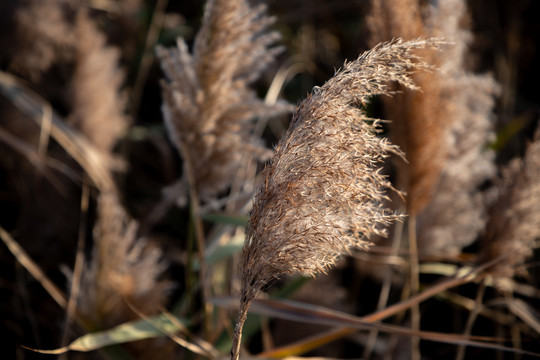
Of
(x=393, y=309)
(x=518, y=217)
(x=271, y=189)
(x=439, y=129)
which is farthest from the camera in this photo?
(x=518, y=217)

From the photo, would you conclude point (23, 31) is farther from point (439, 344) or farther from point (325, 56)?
point (439, 344)

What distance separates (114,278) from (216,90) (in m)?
0.83

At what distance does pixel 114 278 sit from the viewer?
5.58 feet

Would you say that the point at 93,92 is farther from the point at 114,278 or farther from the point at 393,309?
the point at 393,309

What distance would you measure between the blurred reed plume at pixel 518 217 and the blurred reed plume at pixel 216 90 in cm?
95

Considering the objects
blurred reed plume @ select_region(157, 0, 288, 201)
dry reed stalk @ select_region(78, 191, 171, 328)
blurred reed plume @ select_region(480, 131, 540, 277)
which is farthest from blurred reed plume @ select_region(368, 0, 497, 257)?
dry reed stalk @ select_region(78, 191, 171, 328)

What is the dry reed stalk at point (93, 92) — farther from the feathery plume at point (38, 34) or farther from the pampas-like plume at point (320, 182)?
the pampas-like plume at point (320, 182)

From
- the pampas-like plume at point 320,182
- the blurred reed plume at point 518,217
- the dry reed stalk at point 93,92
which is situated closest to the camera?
the pampas-like plume at point 320,182

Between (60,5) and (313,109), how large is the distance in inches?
108

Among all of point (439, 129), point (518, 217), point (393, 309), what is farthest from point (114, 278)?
point (518, 217)

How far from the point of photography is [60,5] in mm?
2951

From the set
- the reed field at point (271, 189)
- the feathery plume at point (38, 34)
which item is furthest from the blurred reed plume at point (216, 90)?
the feathery plume at point (38, 34)

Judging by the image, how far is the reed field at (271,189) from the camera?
950 mm

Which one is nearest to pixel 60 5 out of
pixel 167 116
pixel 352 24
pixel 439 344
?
pixel 167 116
